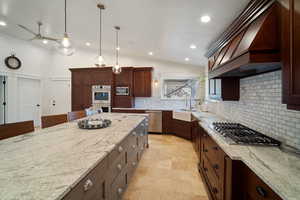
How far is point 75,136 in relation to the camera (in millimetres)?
1464

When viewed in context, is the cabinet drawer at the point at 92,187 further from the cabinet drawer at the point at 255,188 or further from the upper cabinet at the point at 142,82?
the upper cabinet at the point at 142,82

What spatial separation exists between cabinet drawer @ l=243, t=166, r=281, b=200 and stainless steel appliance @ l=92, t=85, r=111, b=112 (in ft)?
14.4

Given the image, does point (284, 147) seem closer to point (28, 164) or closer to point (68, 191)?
point (68, 191)

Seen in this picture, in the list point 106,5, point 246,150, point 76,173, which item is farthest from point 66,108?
point 246,150

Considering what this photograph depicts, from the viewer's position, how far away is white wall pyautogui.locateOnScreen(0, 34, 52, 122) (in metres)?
4.43

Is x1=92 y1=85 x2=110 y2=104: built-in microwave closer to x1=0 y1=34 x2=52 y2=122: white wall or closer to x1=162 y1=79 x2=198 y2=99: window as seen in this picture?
x1=162 y1=79 x2=198 y2=99: window

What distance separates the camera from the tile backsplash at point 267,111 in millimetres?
1259

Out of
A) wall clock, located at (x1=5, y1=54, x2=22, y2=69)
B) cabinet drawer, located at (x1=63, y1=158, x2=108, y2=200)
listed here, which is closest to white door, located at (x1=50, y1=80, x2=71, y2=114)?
wall clock, located at (x1=5, y1=54, x2=22, y2=69)

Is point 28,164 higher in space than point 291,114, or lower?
lower

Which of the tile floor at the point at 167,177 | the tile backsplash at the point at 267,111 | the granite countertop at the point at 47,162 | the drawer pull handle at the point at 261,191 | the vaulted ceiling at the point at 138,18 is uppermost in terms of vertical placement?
the vaulted ceiling at the point at 138,18

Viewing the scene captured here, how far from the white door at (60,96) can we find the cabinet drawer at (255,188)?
6392 millimetres

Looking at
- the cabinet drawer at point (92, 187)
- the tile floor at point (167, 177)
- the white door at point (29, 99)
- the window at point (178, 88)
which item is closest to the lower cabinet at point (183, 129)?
the tile floor at point (167, 177)

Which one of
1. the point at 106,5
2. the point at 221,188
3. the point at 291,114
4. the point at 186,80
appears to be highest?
the point at 106,5

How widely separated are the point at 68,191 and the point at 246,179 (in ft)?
3.82
